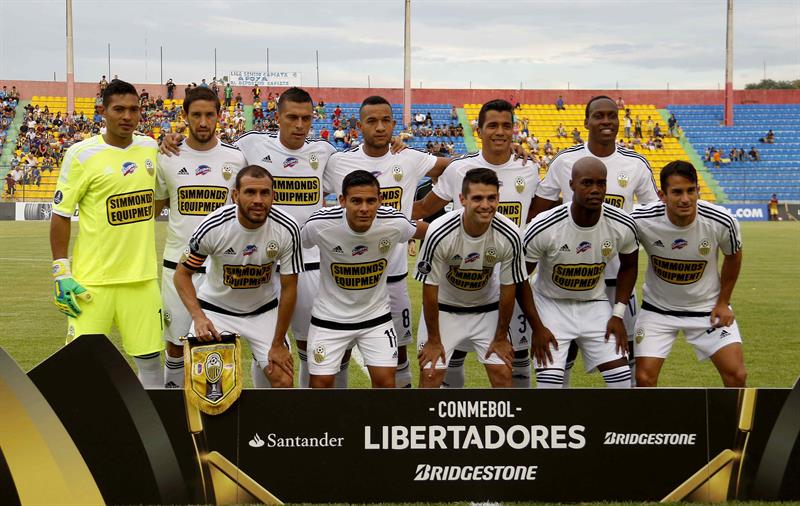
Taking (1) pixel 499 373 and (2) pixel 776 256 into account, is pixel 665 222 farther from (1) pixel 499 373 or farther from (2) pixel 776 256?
(2) pixel 776 256

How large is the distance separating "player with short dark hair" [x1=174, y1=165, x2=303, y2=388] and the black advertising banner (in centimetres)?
83

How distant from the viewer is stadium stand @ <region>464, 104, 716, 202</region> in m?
44.3

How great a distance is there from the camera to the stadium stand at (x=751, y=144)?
132 ft

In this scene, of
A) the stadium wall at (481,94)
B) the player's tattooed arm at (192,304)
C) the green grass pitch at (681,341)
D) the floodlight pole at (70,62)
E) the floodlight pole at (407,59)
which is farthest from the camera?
the stadium wall at (481,94)

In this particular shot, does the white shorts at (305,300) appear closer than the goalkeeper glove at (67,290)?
No

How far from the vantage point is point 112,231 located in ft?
19.0

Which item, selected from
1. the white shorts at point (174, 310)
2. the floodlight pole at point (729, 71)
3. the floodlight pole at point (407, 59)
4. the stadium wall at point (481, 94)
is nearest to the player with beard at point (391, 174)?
the white shorts at point (174, 310)

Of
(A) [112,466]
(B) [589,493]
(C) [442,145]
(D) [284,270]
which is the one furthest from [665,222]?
(C) [442,145]

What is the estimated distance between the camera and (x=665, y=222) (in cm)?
576

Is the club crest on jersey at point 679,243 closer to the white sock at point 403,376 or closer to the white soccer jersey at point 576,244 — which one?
the white soccer jersey at point 576,244

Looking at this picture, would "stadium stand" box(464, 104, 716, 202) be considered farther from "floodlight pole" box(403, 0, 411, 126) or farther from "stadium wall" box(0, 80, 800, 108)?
"floodlight pole" box(403, 0, 411, 126)

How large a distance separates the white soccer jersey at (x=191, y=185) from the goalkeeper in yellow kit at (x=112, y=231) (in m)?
0.20

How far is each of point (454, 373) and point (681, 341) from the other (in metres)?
4.73

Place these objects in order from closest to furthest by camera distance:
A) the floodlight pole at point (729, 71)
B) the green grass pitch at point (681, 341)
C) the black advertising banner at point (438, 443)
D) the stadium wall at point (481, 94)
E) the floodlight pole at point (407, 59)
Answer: the black advertising banner at point (438, 443) → the green grass pitch at point (681, 341) → the floodlight pole at point (407, 59) → the floodlight pole at point (729, 71) → the stadium wall at point (481, 94)
